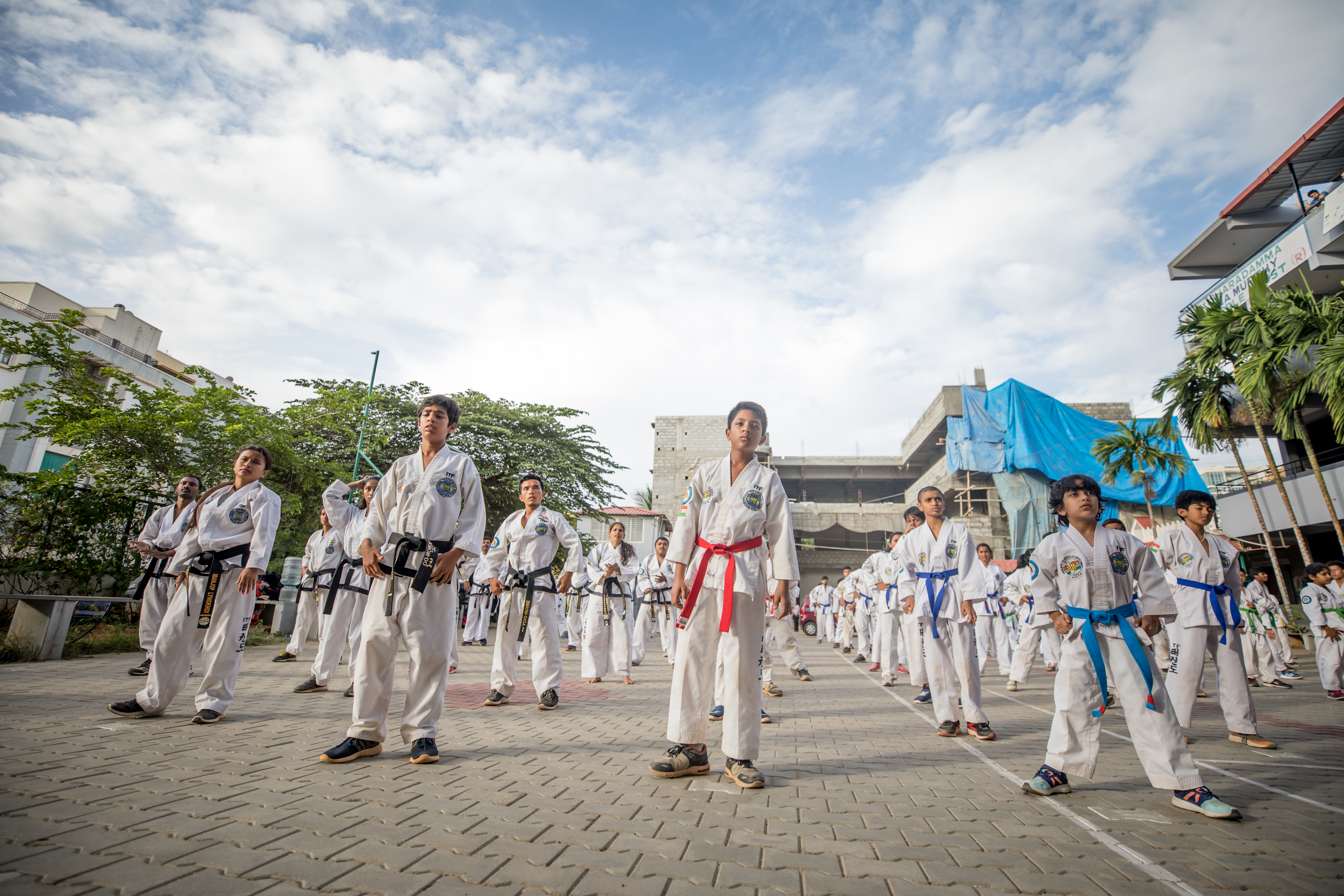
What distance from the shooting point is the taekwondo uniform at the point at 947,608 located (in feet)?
17.5

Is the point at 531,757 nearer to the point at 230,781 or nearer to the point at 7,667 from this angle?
the point at 230,781

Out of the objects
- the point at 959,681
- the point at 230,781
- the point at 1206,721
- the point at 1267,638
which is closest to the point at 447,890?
the point at 230,781

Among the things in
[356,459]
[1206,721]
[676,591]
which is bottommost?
[1206,721]

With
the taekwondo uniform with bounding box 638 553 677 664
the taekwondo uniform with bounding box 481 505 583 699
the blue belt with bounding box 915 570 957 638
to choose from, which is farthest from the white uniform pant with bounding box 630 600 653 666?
the blue belt with bounding box 915 570 957 638

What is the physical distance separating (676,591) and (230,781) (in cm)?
243

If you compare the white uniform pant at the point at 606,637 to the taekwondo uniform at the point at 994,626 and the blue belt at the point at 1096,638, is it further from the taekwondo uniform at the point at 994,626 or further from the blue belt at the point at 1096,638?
the blue belt at the point at 1096,638

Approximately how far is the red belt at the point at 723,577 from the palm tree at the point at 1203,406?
17421 millimetres

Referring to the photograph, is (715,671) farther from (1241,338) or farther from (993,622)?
(1241,338)

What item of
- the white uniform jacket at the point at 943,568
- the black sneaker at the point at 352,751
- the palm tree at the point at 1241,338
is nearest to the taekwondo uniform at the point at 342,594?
the black sneaker at the point at 352,751

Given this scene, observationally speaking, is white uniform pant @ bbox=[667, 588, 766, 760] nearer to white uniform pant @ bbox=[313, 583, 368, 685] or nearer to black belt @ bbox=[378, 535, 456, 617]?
black belt @ bbox=[378, 535, 456, 617]

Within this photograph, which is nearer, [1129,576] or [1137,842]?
[1137,842]

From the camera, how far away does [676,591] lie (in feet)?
12.3

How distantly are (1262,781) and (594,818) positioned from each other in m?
4.24

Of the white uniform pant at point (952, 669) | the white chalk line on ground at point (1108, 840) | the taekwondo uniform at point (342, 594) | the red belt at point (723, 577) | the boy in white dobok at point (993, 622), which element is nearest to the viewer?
the white chalk line on ground at point (1108, 840)
